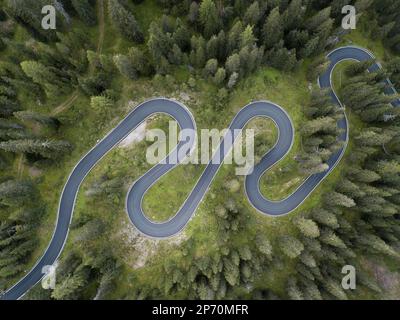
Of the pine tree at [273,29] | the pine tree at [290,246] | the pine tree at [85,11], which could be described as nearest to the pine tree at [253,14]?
the pine tree at [273,29]

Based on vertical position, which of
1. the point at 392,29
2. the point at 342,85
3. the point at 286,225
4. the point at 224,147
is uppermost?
the point at 392,29

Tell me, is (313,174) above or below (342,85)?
below

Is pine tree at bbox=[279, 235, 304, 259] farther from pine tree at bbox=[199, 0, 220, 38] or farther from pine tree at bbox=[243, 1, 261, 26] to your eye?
pine tree at bbox=[199, 0, 220, 38]

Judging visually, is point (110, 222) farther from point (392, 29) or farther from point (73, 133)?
point (392, 29)

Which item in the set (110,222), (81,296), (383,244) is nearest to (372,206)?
(383,244)

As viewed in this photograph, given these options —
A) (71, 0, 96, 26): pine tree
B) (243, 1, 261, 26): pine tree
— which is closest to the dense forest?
(243, 1, 261, 26): pine tree
